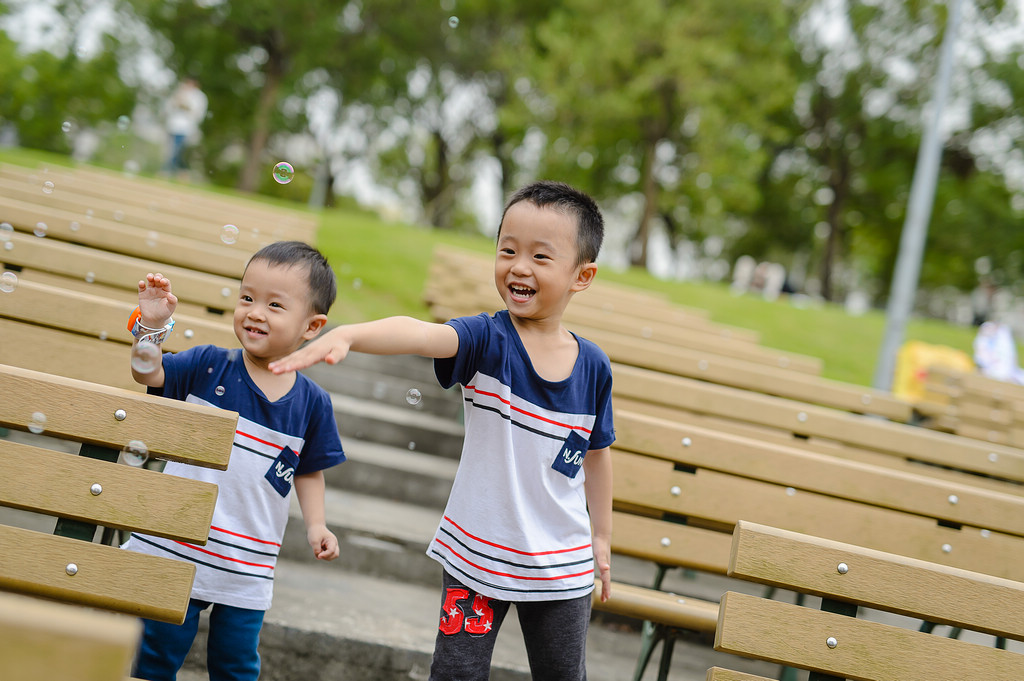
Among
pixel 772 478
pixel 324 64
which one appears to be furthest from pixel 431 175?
pixel 772 478

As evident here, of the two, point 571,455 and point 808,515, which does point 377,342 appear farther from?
point 808,515

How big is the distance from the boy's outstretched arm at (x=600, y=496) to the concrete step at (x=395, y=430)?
98.5 inches

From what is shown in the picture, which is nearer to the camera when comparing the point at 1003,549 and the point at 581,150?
the point at 1003,549

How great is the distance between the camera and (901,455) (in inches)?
165

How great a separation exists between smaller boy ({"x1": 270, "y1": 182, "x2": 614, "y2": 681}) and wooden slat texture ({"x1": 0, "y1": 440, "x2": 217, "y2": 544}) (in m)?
0.65

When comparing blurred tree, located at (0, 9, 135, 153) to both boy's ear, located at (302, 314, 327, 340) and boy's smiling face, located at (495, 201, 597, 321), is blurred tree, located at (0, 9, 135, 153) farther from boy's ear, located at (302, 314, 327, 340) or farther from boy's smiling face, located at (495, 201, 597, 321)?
boy's smiling face, located at (495, 201, 597, 321)

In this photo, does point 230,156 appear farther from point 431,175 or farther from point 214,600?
point 214,600

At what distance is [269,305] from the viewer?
2248 millimetres

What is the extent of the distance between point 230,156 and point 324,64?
43.4 ft

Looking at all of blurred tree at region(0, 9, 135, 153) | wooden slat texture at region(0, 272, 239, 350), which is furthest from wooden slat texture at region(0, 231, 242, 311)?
blurred tree at region(0, 9, 135, 153)

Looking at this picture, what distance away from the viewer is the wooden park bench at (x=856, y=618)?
6.89ft

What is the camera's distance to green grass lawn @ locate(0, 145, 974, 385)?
8.18m

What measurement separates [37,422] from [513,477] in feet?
3.84

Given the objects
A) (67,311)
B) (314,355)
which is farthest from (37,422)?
(67,311)
